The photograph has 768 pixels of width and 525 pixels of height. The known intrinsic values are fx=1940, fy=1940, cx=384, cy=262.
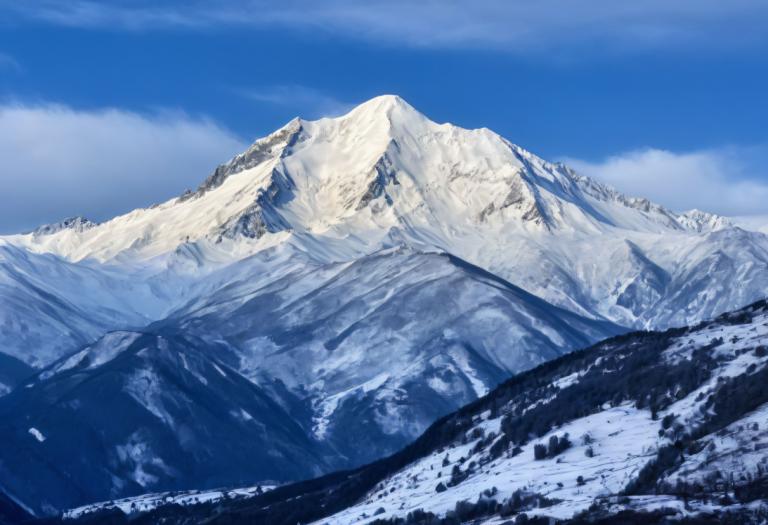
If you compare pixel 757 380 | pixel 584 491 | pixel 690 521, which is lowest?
pixel 690 521

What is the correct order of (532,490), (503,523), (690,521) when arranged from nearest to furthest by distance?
(690,521)
(503,523)
(532,490)

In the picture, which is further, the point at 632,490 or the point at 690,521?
the point at 632,490

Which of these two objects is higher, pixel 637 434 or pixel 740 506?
pixel 637 434

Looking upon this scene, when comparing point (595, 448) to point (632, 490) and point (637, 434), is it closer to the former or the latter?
point (637, 434)

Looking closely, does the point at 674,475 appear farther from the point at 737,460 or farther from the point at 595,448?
the point at 595,448

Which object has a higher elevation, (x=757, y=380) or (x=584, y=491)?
(x=757, y=380)

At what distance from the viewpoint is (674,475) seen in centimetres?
16988

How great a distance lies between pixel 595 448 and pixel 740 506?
49083 mm

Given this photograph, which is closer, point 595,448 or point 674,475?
point 674,475

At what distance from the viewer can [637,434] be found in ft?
643

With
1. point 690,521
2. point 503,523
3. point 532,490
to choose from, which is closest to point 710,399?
point 532,490

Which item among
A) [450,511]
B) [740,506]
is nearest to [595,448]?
[450,511]

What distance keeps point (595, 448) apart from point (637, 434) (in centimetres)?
447

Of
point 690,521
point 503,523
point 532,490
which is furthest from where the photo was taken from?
point 532,490
